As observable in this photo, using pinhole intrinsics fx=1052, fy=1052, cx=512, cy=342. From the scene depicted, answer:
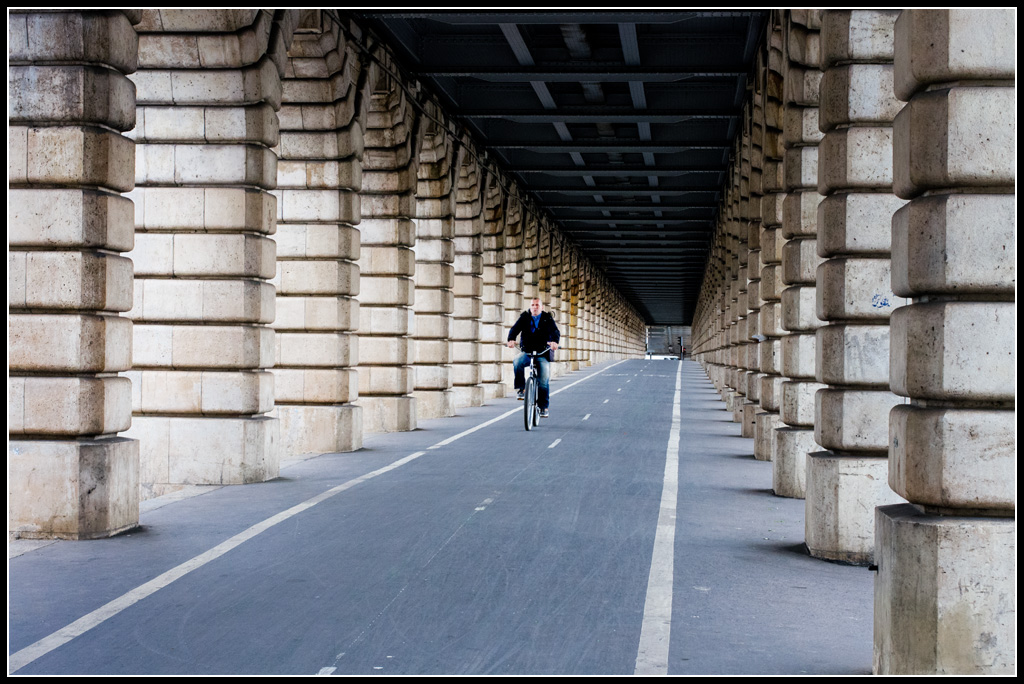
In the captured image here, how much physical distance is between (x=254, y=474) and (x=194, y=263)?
8.38 ft

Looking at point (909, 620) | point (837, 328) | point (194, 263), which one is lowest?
point (909, 620)

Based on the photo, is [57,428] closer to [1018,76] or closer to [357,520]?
[357,520]

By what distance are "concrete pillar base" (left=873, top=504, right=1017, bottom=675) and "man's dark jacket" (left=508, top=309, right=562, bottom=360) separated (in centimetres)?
1377

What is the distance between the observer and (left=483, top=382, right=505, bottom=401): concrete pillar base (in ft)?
105

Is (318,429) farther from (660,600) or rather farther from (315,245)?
(660,600)

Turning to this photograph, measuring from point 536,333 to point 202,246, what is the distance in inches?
298

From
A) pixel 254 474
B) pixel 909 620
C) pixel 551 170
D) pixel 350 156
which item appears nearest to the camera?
pixel 909 620

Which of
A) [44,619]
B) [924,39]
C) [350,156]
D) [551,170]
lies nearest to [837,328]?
[924,39]

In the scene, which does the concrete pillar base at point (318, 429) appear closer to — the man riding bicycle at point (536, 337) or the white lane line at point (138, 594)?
the man riding bicycle at point (536, 337)

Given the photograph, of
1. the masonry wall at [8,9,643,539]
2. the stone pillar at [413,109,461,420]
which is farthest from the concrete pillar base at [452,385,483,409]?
the masonry wall at [8,9,643,539]

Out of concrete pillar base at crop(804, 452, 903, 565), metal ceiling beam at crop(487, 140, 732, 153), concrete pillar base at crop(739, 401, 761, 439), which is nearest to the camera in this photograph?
concrete pillar base at crop(804, 452, 903, 565)

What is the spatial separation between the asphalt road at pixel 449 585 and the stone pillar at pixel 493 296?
19.3 m

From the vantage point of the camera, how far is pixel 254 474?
11953mm

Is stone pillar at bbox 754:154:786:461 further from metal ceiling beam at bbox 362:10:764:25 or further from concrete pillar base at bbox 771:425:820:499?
metal ceiling beam at bbox 362:10:764:25
